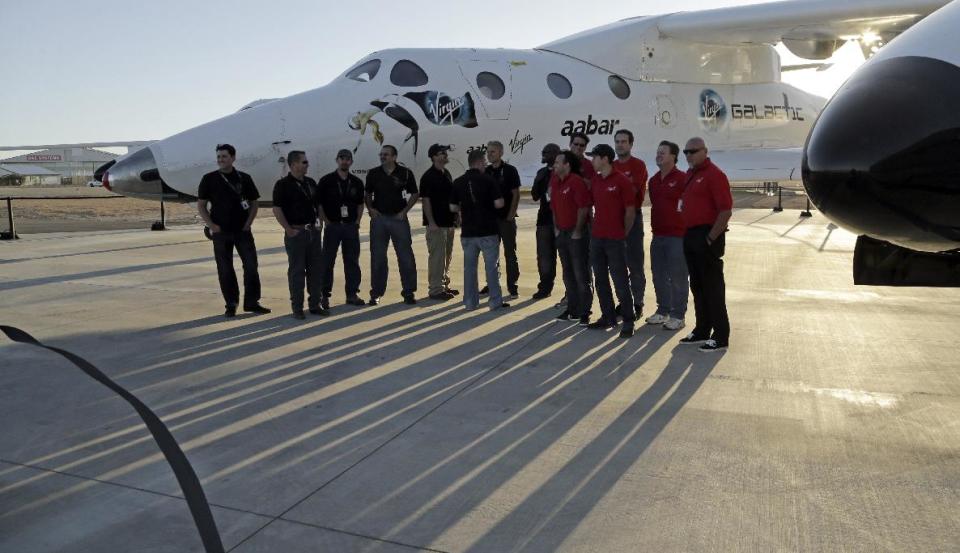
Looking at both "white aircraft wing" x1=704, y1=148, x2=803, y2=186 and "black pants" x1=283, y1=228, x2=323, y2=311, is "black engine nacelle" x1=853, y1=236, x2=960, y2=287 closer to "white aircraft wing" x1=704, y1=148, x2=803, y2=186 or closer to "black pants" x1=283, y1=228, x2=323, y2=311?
"black pants" x1=283, y1=228, x2=323, y2=311

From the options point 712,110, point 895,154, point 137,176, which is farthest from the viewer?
point 712,110

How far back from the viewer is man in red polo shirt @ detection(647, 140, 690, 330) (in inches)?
248

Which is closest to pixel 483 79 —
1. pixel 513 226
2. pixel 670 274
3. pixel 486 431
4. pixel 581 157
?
pixel 513 226

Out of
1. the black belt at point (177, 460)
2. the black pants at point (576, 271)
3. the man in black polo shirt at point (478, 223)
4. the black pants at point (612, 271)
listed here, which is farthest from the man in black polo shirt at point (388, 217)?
the black belt at point (177, 460)

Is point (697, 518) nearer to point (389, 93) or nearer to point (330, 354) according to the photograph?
point (330, 354)

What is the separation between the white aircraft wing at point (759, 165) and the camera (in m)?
12.3

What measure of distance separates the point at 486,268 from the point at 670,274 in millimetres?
1788

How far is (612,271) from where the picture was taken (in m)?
6.20

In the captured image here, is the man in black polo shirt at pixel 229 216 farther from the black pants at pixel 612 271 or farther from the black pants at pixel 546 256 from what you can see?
the black pants at pixel 612 271

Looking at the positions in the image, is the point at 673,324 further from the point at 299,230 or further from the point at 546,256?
the point at 299,230

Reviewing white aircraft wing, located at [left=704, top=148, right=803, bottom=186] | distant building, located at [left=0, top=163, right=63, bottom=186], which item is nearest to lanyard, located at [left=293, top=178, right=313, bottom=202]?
white aircraft wing, located at [left=704, top=148, right=803, bottom=186]

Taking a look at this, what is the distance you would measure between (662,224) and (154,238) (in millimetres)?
11802

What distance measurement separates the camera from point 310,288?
284 inches

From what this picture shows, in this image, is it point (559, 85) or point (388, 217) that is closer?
point (388, 217)
